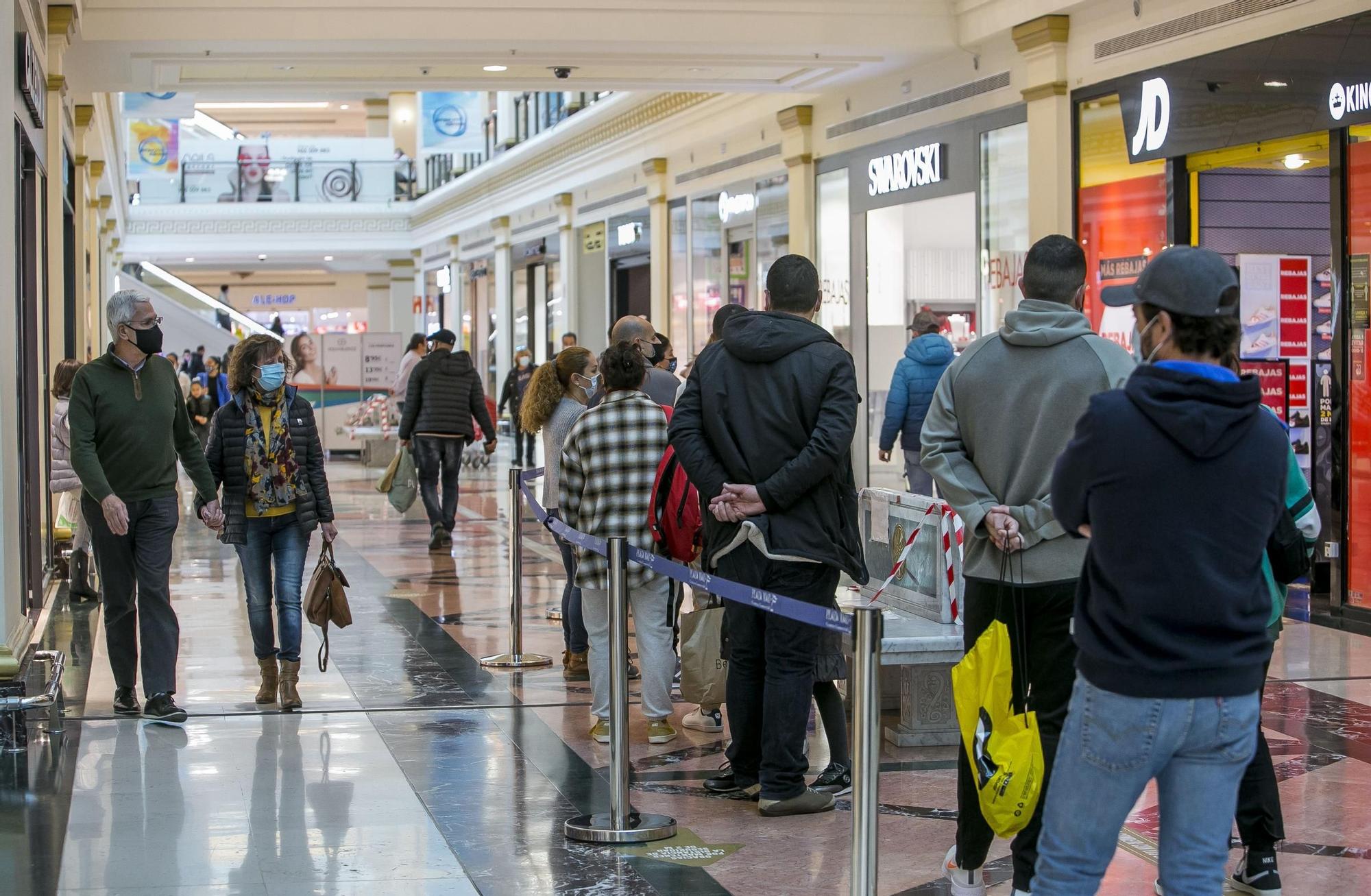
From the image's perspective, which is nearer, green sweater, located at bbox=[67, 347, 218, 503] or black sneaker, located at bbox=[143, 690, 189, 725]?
green sweater, located at bbox=[67, 347, 218, 503]

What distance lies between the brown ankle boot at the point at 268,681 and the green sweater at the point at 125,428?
2.69 feet

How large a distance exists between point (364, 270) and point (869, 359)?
108 ft

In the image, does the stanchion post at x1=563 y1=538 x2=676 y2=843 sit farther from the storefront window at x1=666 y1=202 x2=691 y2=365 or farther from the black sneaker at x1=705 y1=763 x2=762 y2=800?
the storefront window at x1=666 y1=202 x2=691 y2=365

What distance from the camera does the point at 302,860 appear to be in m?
4.63

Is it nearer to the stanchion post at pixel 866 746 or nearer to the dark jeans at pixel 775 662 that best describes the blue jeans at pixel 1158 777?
the stanchion post at pixel 866 746

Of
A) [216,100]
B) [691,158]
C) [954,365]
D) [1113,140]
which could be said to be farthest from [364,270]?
[954,365]

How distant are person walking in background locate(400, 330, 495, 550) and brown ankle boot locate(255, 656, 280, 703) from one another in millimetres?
5998

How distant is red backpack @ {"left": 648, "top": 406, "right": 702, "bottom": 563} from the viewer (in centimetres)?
570

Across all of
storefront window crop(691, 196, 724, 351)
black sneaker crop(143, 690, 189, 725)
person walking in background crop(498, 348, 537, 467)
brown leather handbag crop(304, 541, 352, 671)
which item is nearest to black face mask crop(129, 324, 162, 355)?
brown leather handbag crop(304, 541, 352, 671)

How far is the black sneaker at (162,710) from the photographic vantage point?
6414 millimetres

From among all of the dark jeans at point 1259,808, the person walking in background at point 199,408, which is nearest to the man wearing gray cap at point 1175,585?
the dark jeans at point 1259,808

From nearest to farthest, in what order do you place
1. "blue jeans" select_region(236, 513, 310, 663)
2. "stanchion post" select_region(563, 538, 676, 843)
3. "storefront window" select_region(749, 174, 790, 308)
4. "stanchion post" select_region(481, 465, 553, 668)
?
"stanchion post" select_region(563, 538, 676, 843)
"blue jeans" select_region(236, 513, 310, 663)
"stanchion post" select_region(481, 465, 553, 668)
"storefront window" select_region(749, 174, 790, 308)

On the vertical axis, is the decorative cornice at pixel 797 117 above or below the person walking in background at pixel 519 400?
above

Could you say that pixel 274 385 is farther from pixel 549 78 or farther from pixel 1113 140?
pixel 549 78
